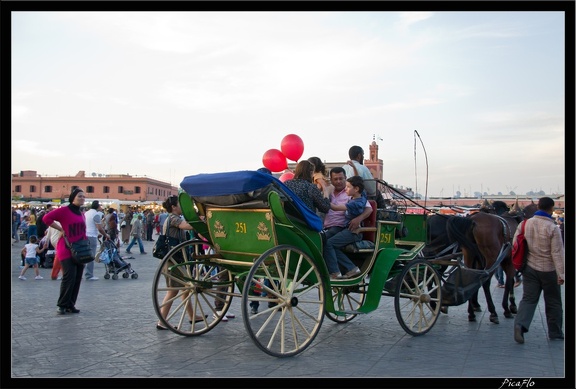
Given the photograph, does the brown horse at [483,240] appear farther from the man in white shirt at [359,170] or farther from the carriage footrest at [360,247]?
the carriage footrest at [360,247]

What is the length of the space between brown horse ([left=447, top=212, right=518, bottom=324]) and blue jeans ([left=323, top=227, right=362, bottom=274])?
2.45m

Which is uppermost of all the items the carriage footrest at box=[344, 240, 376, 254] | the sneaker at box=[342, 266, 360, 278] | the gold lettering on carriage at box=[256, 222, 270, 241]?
the gold lettering on carriage at box=[256, 222, 270, 241]

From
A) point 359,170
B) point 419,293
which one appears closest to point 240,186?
point 359,170

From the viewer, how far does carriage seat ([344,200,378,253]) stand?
290 inches

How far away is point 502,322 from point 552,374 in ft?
9.54

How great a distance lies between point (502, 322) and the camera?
28.0ft

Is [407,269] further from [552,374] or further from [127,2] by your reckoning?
[127,2]

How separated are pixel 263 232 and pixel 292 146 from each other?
3.19 metres

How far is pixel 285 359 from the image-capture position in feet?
20.3

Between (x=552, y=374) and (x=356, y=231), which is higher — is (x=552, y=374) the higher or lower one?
the lower one

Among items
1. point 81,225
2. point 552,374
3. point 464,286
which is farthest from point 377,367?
point 81,225

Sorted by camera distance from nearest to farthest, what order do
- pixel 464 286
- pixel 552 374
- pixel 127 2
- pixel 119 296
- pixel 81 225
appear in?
pixel 127 2 < pixel 552 374 < pixel 464 286 < pixel 81 225 < pixel 119 296

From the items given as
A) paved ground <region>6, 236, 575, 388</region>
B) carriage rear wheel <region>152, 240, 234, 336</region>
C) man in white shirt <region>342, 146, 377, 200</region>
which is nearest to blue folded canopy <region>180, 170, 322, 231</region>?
carriage rear wheel <region>152, 240, 234, 336</region>

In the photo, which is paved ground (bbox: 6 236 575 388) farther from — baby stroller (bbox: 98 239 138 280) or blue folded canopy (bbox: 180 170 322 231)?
baby stroller (bbox: 98 239 138 280)
